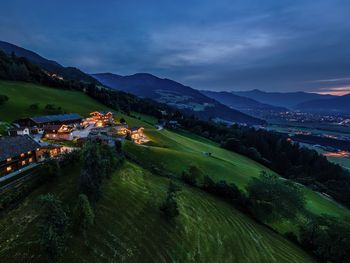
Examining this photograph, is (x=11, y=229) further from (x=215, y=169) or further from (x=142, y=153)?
(x=215, y=169)

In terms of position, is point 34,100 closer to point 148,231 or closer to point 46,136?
point 46,136

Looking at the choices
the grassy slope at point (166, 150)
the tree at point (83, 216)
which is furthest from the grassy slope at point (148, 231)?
the grassy slope at point (166, 150)

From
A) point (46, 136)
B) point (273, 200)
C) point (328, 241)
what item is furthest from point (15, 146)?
point (328, 241)

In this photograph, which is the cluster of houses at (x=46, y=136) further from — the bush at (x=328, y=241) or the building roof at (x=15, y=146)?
the bush at (x=328, y=241)

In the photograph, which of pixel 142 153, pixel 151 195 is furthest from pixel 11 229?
pixel 142 153

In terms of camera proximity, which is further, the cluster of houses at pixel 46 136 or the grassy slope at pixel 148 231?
the cluster of houses at pixel 46 136

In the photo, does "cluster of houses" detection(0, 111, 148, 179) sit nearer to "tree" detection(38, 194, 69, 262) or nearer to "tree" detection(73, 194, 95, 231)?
"tree" detection(38, 194, 69, 262)
